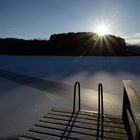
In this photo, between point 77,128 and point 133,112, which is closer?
point 133,112

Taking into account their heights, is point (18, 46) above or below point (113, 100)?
above

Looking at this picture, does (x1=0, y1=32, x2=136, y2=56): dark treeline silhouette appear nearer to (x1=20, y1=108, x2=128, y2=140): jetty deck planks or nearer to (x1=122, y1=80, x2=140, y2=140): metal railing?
(x1=20, y1=108, x2=128, y2=140): jetty deck planks

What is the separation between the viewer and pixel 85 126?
3844 millimetres

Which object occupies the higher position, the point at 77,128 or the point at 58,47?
the point at 58,47

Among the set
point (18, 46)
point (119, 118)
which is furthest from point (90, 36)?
point (119, 118)

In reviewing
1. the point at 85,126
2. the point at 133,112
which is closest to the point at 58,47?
the point at 85,126

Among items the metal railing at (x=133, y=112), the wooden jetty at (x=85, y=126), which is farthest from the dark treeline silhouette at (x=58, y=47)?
the metal railing at (x=133, y=112)

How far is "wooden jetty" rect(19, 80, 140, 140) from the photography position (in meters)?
3.42

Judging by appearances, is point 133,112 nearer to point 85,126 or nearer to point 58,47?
point 85,126

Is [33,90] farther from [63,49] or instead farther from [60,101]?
[63,49]

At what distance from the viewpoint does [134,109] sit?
259 centimetres

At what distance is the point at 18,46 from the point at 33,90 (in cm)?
2827

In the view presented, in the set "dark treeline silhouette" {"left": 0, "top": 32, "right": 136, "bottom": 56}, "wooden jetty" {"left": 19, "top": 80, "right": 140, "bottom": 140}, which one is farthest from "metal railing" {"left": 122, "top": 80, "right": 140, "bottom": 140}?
"dark treeline silhouette" {"left": 0, "top": 32, "right": 136, "bottom": 56}

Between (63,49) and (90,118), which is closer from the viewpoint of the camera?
(90,118)
